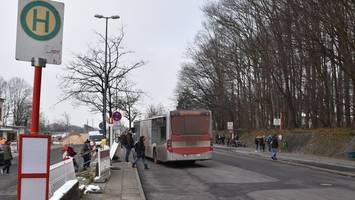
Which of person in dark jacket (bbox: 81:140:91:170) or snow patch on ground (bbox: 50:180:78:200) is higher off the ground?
person in dark jacket (bbox: 81:140:91:170)

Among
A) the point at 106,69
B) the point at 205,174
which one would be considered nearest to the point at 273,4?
the point at 106,69

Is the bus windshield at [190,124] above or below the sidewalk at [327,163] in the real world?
above

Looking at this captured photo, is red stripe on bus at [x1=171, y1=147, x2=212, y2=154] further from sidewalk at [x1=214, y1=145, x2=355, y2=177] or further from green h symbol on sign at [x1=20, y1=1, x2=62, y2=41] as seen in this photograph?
green h symbol on sign at [x1=20, y1=1, x2=62, y2=41]

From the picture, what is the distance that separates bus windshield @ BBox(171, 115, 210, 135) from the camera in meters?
27.3

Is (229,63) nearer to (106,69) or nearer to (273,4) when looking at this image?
(273,4)

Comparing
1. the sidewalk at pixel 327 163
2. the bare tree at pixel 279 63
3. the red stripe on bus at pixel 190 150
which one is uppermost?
the bare tree at pixel 279 63

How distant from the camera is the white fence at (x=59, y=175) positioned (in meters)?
10.2

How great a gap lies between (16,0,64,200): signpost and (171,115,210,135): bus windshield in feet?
68.7

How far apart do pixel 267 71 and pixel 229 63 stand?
16485 mm

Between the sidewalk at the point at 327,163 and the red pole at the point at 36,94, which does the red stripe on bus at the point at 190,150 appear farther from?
the red pole at the point at 36,94

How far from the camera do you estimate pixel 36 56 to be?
20.0 feet

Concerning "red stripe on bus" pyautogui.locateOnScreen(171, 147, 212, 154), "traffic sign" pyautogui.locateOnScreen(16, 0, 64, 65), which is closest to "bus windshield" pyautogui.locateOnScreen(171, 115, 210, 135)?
Answer: "red stripe on bus" pyautogui.locateOnScreen(171, 147, 212, 154)

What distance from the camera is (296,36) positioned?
137ft

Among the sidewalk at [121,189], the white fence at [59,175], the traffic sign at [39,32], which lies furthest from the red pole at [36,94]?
the sidewalk at [121,189]
